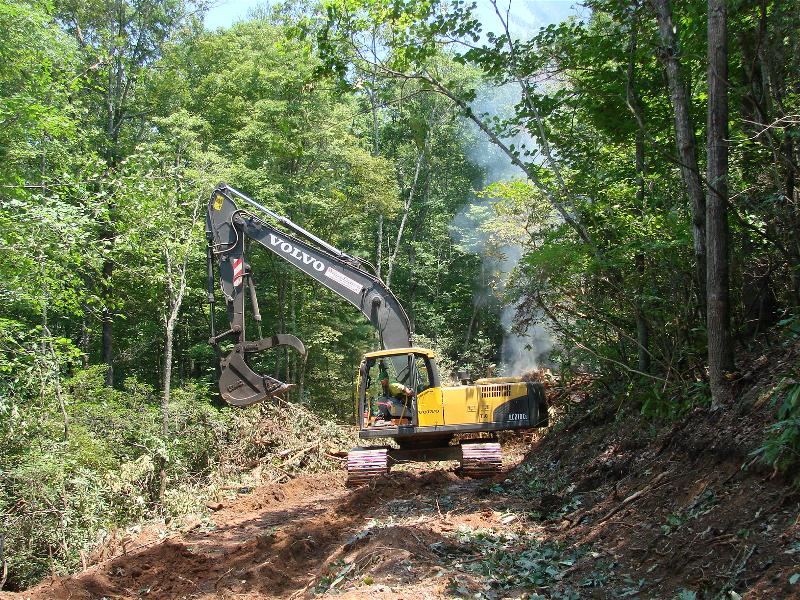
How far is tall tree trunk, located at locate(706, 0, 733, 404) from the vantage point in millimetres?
7102

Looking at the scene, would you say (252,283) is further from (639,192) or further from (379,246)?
(379,246)

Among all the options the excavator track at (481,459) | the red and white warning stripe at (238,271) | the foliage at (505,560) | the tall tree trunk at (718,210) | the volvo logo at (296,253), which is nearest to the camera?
the foliage at (505,560)

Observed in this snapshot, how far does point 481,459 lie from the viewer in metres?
11.4

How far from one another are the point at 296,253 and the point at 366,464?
12.2 feet

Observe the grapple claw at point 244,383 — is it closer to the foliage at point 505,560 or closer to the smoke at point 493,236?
the foliage at point 505,560

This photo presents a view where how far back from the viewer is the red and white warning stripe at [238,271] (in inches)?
A: 480

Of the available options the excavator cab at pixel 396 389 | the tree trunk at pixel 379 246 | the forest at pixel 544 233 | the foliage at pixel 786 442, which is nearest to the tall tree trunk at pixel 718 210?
the forest at pixel 544 233

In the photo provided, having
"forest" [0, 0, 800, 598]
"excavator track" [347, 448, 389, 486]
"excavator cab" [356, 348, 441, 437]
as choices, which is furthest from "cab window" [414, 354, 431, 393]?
"forest" [0, 0, 800, 598]

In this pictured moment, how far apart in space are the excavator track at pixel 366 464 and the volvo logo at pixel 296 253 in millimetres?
3120

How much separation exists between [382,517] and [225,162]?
1523cm

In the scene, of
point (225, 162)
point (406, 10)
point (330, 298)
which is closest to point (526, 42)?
point (406, 10)

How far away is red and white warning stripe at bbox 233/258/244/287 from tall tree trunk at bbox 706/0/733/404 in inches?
297

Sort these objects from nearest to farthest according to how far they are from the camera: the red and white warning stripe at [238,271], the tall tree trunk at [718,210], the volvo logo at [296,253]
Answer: the tall tree trunk at [718,210] < the red and white warning stripe at [238,271] < the volvo logo at [296,253]

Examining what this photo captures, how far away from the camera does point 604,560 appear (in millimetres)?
6004
